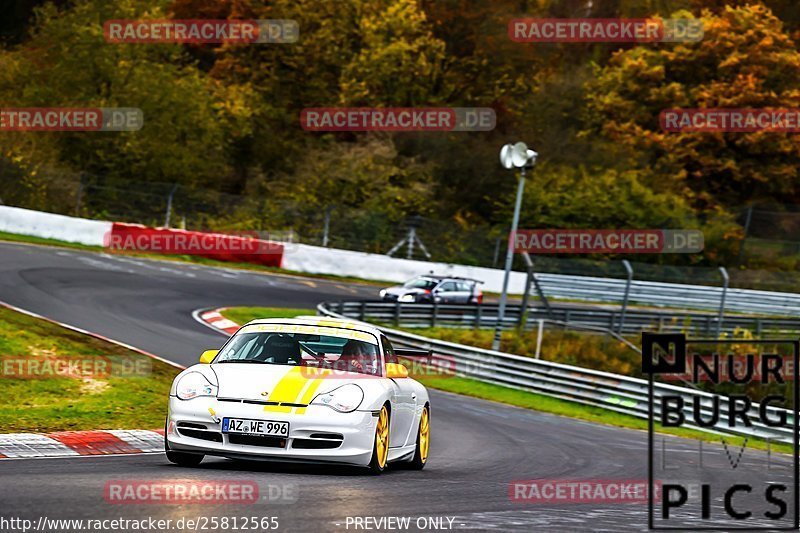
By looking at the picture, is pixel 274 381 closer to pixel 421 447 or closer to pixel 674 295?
pixel 421 447

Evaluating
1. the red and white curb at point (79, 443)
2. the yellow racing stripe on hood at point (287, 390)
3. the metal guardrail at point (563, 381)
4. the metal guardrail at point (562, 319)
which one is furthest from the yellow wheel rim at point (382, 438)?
the metal guardrail at point (562, 319)

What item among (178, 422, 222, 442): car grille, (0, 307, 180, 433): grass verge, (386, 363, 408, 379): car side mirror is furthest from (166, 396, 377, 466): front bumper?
(0, 307, 180, 433): grass verge

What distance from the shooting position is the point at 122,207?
4066 cm

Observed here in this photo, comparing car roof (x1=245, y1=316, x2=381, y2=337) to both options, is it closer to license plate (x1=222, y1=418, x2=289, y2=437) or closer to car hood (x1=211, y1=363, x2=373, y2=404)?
car hood (x1=211, y1=363, x2=373, y2=404)

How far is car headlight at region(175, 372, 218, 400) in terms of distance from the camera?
9.60 m

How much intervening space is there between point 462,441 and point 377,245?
92.9 ft

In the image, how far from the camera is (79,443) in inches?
444

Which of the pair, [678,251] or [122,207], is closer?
[122,207]

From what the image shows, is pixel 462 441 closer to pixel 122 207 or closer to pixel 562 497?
pixel 562 497

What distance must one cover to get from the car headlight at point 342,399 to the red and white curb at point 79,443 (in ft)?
8.11

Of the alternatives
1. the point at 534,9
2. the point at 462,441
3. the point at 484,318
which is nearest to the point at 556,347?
the point at 484,318

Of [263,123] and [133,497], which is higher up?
[263,123]

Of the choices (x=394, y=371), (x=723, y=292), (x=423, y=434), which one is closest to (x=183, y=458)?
(x=394, y=371)

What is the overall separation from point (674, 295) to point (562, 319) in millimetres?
7033
